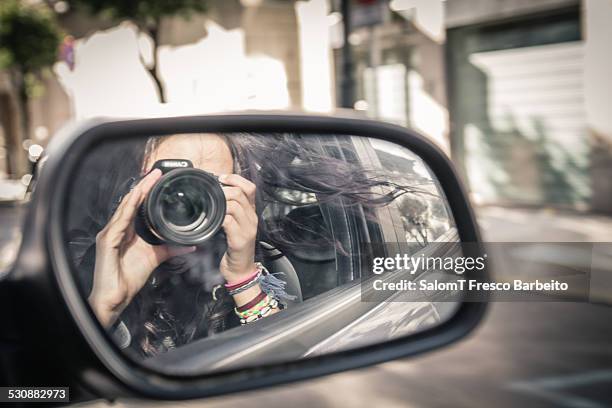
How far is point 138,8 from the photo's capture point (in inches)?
654

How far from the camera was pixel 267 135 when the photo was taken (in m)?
1.50

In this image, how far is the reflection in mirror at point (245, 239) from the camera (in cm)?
119

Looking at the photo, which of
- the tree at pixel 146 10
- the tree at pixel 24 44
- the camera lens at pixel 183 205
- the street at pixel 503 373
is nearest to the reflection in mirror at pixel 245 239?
the camera lens at pixel 183 205

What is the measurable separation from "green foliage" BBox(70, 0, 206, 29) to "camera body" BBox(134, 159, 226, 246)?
16.2 metres

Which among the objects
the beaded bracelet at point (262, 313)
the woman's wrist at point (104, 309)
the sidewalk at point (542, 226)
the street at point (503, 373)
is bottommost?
the sidewalk at point (542, 226)

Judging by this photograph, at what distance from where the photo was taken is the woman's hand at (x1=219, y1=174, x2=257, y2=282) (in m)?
1.29

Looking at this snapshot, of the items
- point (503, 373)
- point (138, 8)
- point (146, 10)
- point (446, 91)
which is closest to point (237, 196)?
point (503, 373)

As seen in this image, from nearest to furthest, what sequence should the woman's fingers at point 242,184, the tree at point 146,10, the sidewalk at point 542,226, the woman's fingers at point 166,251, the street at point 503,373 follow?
the woman's fingers at point 166,251
the woman's fingers at point 242,184
the street at point 503,373
the sidewalk at point 542,226
the tree at point 146,10

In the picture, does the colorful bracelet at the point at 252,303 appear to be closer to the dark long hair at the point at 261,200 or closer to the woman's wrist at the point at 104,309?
the dark long hair at the point at 261,200

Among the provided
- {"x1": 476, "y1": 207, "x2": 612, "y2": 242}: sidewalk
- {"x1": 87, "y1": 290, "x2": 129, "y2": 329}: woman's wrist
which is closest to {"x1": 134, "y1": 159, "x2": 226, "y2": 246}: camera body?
{"x1": 87, "y1": 290, "x2": 129, "y2": 329}: woman's wrist

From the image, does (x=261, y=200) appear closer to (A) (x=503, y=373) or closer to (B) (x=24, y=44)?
(A) (x=503, y=373)

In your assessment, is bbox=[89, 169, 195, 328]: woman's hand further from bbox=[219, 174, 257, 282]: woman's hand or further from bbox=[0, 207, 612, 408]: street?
bbox=[0, 207, 612, 408]: street

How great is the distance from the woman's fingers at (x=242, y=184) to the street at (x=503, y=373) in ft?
6.08

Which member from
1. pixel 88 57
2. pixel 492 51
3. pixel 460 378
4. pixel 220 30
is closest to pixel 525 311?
pixel 460 378
